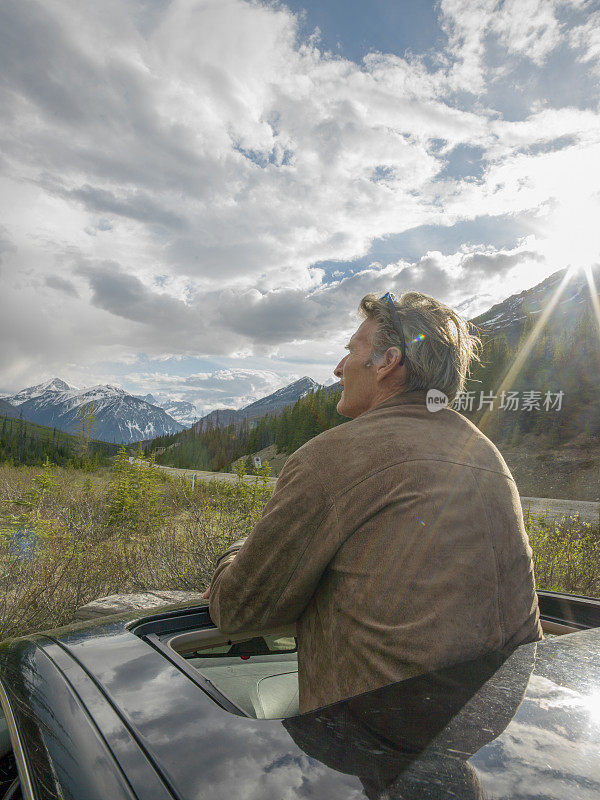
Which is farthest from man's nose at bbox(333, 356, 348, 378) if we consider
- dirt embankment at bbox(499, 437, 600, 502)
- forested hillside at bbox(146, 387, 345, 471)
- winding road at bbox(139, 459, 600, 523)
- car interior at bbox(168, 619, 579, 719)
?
forested hillside at bbox(146, 387, 345, 471)

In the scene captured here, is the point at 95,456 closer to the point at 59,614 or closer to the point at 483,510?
the point at 59,614

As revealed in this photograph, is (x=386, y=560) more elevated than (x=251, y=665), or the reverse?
(x=386, y=560)

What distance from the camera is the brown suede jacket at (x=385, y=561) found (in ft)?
4.25

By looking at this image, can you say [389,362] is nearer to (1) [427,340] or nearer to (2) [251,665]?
(1) [427,340]

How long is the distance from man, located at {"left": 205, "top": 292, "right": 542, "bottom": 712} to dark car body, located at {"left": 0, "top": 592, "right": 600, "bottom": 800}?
175mm

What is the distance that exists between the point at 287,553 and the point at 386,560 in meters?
0.31

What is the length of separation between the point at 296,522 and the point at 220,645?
0.80 meters

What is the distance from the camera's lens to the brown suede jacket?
1.29 metres

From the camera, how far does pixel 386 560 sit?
1337 mm

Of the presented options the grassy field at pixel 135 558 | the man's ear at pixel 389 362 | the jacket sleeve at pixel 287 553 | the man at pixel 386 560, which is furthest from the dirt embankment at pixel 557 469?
the jacket sleeve at pixel 287 553

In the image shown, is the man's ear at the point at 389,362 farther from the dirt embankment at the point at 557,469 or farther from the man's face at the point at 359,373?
the dirt embankment at the point at 557,469

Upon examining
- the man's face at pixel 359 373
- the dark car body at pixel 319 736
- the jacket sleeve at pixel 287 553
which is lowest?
the dark car body at pixel 319 736

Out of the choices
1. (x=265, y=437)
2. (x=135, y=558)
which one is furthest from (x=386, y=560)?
(x=265, y=437)

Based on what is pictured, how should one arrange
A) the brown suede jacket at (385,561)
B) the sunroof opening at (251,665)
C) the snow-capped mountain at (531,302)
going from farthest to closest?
the snow-capped mountain at (531,302)
the sunroof opening at (251,665)
the brown suede jacket at (385,561)
